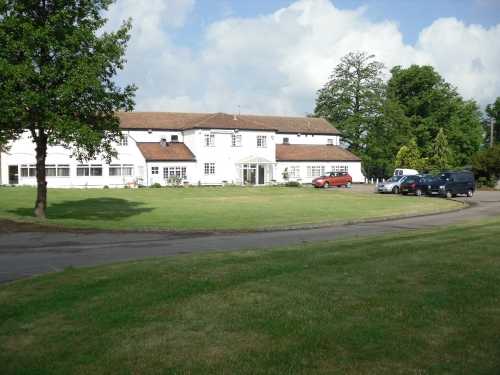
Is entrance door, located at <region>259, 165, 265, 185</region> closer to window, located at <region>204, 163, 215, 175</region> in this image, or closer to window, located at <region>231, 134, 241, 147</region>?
window, located at <region>231, 134, 241, 147</region>

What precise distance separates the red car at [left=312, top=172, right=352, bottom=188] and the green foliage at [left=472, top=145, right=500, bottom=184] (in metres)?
12.9

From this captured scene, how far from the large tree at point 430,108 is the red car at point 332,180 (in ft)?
67.3

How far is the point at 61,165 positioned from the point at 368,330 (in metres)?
55.5

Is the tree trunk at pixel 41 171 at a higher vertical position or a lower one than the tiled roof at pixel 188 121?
lower

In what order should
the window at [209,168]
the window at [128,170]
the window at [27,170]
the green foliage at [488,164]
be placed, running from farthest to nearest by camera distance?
the window at [209,168], the window at [128,170], the window at [27,170], the green foliage at [488,164]

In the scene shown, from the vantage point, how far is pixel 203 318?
21.8ft

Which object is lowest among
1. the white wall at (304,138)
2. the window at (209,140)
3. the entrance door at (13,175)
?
the entrance door at (13,175)

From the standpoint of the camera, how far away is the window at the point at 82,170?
58000mm

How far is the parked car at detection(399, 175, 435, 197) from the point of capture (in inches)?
1734

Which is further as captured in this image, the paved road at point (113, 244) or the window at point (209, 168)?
the window at point (209, 168)

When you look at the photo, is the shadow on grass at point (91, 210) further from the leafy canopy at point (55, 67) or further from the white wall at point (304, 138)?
the white wall at point (304, 138)

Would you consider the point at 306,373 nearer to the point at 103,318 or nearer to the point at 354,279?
the point at 103,318

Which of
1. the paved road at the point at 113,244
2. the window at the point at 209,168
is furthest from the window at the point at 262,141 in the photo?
the paved road at the point at 113,244

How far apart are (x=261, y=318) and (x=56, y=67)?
674 inches
